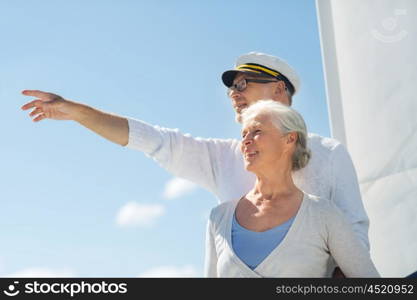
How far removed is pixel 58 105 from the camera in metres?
2.83

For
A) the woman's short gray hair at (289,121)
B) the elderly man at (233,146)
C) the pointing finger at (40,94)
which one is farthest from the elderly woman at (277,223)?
the pointing finger at (40,94)

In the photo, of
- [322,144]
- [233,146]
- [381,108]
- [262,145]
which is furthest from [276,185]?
[381,108]

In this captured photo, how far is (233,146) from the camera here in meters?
3.17

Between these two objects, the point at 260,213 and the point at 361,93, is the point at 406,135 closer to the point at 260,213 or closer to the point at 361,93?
the point at 361,93

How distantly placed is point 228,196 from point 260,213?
1.67 feet

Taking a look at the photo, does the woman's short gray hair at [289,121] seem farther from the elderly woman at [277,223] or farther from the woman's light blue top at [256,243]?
the woman's light blue top at [256,243]

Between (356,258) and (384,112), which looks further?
(384,112)

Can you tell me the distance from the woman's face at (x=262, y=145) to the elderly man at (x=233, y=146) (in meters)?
0.33

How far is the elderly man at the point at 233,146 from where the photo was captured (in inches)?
112

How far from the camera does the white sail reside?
4.04 metres

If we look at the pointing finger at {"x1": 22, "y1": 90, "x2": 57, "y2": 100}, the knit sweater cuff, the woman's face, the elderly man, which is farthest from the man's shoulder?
the pointing finger at {"x1": 22, "y1": 90, "x2": 57, "y2": 100}

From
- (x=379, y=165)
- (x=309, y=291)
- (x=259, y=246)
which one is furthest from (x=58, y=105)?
(x=379, y=165)

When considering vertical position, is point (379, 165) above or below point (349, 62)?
below

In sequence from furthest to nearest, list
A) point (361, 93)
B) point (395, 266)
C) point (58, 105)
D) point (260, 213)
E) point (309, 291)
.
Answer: point (361, 93), point (395, 266), point (58, 105), point (260, 213), point (309, 291)
